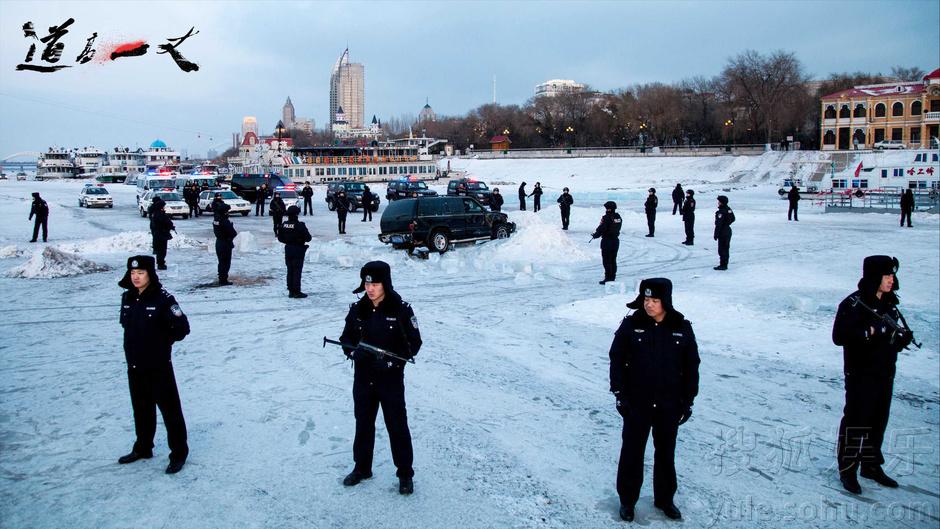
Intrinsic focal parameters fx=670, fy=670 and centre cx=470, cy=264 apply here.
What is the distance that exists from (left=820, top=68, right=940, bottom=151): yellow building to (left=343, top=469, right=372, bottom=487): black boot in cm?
8015

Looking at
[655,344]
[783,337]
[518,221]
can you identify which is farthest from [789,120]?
[655,344]

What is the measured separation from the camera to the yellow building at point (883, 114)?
232 ft

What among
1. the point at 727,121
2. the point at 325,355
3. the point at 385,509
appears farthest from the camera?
the point at 727,121

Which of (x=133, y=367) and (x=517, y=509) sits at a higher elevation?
(x=133, y=367)

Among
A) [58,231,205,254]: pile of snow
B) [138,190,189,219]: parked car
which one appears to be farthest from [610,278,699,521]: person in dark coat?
[138,190,189,219]: parked car

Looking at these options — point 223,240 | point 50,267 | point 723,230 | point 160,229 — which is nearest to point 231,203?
point 160,229

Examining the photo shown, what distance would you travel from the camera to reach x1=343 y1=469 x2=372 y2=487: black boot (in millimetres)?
5078

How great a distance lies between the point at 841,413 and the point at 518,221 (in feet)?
65.1

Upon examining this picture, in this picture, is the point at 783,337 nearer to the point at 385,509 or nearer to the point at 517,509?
the point at 517,509

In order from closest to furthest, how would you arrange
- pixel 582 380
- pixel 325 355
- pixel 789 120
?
1. pixel 582 380
2. pixel 325 355
3. pixel 789 120

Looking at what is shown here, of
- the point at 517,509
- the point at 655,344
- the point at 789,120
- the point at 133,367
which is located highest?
the point at 789,120

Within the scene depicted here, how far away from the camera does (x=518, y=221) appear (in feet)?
86.3

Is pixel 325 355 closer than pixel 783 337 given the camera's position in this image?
Yes

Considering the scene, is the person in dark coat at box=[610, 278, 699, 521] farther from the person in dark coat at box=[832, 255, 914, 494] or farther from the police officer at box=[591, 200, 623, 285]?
the police officer at box=[591, 200, 623, 285]
